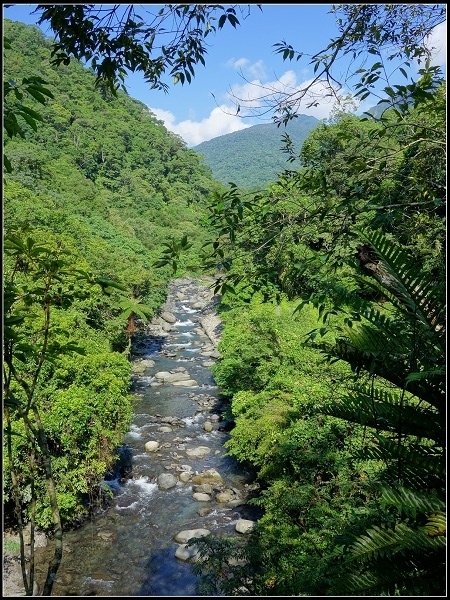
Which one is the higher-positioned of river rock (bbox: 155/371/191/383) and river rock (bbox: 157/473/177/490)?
river rock (bbox: 155/371/191/383)

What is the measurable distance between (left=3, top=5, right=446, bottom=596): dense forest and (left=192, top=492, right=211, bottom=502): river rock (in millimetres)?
1384

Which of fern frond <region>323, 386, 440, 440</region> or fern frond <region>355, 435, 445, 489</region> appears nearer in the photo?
fern frond <region>355, 435, 445, 489</region>

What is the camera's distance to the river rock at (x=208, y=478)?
12109 mm

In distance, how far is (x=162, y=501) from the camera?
11.4 metres

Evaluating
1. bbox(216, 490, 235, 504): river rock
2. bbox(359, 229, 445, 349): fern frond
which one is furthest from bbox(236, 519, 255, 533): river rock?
bbox(359, 229, 445, 349): fern frond

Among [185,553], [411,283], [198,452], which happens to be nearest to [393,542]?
[411,283]

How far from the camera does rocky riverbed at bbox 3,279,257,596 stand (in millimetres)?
8797

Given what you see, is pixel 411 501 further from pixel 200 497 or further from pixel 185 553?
pixel 200 497

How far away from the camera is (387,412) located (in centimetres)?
293

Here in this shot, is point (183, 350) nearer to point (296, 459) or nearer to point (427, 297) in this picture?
point (296, 459)

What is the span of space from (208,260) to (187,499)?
9985mm

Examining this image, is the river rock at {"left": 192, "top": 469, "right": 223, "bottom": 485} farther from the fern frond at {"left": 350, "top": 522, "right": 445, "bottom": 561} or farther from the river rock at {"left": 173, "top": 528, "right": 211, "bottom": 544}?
the fern frond at {"left": 350, "top": 522, "right": 445, "bottom": 561}

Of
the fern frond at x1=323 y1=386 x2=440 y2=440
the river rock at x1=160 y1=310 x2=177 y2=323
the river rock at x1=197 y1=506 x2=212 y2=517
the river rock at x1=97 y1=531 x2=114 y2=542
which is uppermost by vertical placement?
the fern frond at x1=323 y1=386 x2=440 y2=440

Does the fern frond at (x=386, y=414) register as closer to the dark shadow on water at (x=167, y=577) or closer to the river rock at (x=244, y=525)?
the dark shadow on water at (x=167, y=577)
